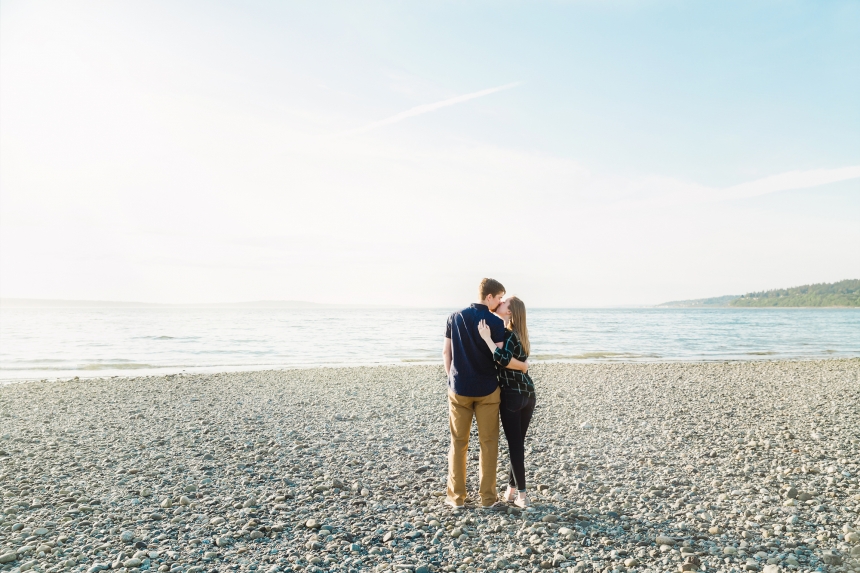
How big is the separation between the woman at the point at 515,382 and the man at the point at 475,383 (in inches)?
3.3

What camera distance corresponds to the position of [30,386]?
1369 cm

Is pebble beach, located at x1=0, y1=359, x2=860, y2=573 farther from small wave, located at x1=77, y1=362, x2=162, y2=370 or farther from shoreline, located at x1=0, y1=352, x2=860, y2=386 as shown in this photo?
small wave, located at x1=77, y1=362, x2=162, y2=370

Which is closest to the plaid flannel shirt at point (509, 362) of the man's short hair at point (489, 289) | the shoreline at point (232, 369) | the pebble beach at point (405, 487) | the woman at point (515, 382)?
the woman at point (515, 382)

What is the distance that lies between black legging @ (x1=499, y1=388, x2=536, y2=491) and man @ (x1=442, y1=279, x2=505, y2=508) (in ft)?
0.31

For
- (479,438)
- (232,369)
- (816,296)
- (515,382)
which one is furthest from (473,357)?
(816,296)

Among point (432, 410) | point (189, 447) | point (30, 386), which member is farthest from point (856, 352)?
point (30, 386)

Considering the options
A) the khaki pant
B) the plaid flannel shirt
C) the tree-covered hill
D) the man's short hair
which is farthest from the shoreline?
the tree-covered hill

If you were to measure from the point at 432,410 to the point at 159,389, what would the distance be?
293 inches

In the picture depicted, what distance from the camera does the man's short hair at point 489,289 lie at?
5152 millimetres

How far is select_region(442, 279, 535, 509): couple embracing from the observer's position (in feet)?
16.7

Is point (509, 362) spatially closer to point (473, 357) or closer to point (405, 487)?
point (473, 357)

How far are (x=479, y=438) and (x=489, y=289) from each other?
1.58 metres

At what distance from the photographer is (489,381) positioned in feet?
16.9

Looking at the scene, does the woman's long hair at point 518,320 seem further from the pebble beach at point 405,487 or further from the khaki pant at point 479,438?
the pebble beach at point 405,487
